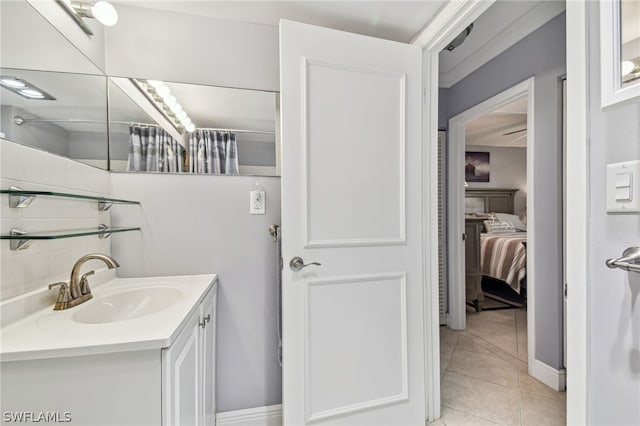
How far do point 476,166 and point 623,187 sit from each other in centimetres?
536

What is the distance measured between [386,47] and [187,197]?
4.44 ft

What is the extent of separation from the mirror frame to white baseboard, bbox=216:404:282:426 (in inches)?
76.9

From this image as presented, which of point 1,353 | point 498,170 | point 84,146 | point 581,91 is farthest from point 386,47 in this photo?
point 498,170

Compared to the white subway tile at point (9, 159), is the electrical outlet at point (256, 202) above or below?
below

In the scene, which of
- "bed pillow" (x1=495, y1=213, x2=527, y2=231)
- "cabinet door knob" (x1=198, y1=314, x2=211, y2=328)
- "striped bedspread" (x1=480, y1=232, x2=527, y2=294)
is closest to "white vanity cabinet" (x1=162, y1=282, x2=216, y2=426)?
"cabinet door knob" (x1=198, y1=314, x2=211, y2=328)

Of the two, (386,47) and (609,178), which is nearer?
(609,178)

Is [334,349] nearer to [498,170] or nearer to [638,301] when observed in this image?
[638,301]

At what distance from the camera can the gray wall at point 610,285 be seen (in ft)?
2.36

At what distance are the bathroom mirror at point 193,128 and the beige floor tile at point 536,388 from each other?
7.34 feet

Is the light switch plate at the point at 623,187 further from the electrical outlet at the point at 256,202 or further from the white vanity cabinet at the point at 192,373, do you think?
the electrical outlet at the point at 256,202

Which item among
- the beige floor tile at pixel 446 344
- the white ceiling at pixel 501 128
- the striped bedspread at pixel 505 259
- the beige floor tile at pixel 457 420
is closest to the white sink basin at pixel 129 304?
the beige floor tile at pixel 457 420

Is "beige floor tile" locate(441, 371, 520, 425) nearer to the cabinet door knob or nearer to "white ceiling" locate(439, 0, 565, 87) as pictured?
the cabinet door knob

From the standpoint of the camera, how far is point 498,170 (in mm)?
5602

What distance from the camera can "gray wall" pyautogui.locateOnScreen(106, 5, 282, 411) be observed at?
1.46m
